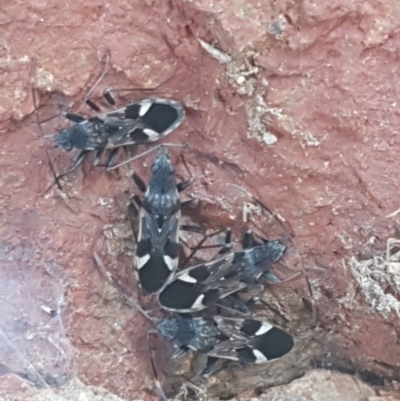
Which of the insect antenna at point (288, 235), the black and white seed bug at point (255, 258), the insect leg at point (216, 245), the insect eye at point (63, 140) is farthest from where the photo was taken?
the insect leg at point (216, 245)

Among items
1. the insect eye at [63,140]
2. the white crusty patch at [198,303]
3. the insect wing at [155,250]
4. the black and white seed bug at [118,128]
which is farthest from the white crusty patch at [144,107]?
the white crusty patch at [198,303]

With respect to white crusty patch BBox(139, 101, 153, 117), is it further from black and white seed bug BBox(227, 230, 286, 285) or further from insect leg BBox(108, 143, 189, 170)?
black and white seed bug BBox(227, 230, 286, 285)

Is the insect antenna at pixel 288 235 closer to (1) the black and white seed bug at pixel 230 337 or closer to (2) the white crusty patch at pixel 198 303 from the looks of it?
(1) the black and white seed bug at pixel 230 337

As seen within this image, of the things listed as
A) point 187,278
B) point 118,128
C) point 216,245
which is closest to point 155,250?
point 187,278

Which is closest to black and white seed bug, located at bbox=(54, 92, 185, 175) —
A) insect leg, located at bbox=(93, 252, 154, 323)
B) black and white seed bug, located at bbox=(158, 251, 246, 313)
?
insect leg, located at bbox=(93, 252, 154, 323)

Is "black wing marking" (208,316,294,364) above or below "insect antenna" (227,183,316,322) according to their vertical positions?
below

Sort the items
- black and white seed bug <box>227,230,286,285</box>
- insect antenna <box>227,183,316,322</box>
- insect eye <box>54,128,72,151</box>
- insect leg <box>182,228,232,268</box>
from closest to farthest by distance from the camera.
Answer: insect eye <box>54,128,72,151</box> → insect antenna <box>227,183,316,322</box> → black and white seed bug <box>227,230,286,285</box> → insect leg <box>182,228,232,268</box>

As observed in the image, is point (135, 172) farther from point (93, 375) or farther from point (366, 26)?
point (366, 26)
